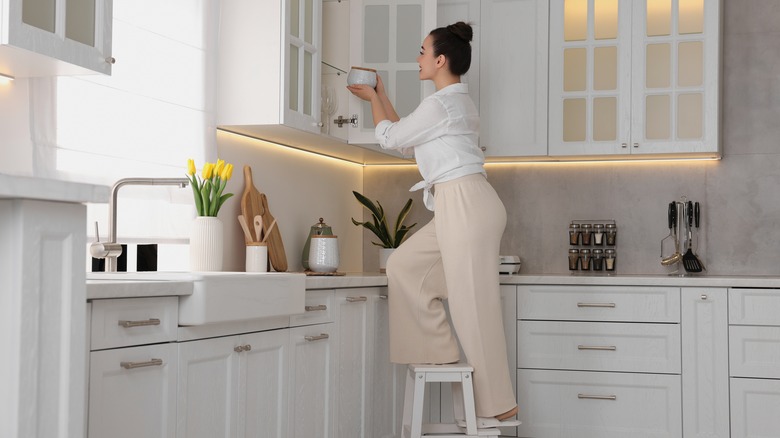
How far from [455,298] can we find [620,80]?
1.59m

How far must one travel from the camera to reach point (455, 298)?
130 inches

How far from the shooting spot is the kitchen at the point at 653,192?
14.3ft

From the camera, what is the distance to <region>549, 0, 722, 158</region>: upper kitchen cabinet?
4.20 m

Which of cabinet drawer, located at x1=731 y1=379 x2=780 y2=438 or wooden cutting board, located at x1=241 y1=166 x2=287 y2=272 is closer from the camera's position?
wooden cutting board, located at x1=241 y1=166 x2=287 y2=272

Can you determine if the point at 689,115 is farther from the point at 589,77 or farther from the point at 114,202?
the point at 114,202

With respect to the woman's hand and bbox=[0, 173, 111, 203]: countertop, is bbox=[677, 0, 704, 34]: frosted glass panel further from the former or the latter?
bbox=[0, 173, 111, 203]: countertop

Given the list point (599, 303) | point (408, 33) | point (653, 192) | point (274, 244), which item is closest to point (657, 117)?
point (653, 192)

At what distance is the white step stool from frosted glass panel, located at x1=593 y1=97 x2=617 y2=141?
148cm

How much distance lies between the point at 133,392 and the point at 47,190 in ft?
2.76

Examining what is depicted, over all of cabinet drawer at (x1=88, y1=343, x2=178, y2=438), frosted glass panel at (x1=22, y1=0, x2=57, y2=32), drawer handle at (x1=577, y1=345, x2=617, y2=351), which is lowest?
drawer handle at (x1=577, y1=345, x2=617, y2=351)

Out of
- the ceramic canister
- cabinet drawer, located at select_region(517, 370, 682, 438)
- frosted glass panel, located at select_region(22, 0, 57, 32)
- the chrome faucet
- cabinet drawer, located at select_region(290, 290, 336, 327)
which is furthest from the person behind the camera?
cabinet drawer, located at select_region(517, 370, 682, 438)

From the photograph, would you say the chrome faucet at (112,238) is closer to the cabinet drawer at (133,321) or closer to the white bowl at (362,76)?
the cabinet drawer at (133,321)

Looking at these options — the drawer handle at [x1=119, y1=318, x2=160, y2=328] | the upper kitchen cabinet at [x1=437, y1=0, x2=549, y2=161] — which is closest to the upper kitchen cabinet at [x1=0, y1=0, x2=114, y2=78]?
the drawer handle at [x1=119, y1=318, x2=160, y2=328]

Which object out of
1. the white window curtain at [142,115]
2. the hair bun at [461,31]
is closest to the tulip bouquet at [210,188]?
the white window curtain at [142,115]
